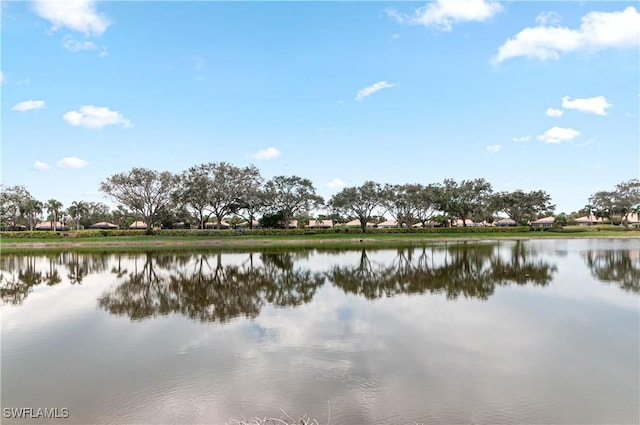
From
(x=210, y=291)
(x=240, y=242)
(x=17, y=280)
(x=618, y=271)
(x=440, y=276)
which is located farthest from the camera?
(x=240, y=242)

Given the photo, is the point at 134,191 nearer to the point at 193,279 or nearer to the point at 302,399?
the point at 193,279

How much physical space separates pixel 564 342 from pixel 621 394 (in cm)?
316

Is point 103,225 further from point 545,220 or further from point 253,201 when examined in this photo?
point 545,220

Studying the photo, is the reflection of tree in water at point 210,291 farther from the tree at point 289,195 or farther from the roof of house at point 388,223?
the roof of house at point 388,223

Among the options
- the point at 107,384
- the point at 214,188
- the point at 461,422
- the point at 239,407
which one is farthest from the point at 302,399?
the point at 214,188

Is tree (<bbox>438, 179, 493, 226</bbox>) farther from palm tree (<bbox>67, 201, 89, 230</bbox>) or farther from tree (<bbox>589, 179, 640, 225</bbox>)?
palm tree (<bbox>67, 201, 89, 230</bbox>)

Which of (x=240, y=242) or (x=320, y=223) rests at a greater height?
(x=320, y=223)

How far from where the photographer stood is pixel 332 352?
32.4ft

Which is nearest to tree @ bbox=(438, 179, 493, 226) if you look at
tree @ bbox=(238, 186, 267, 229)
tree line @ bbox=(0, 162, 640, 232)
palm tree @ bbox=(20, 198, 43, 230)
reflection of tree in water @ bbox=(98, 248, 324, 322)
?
tree line @ bbox=(0, 162, 640, 232)

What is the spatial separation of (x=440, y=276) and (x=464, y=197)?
61816 millimetres

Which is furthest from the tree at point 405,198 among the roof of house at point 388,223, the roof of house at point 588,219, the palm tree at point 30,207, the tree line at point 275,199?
the palm tree at point 30,207

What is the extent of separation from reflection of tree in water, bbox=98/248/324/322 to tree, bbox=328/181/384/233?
50729 mm

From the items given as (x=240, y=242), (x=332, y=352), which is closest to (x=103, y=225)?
(x=240, y=242)

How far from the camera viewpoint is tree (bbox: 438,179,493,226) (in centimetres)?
7962
